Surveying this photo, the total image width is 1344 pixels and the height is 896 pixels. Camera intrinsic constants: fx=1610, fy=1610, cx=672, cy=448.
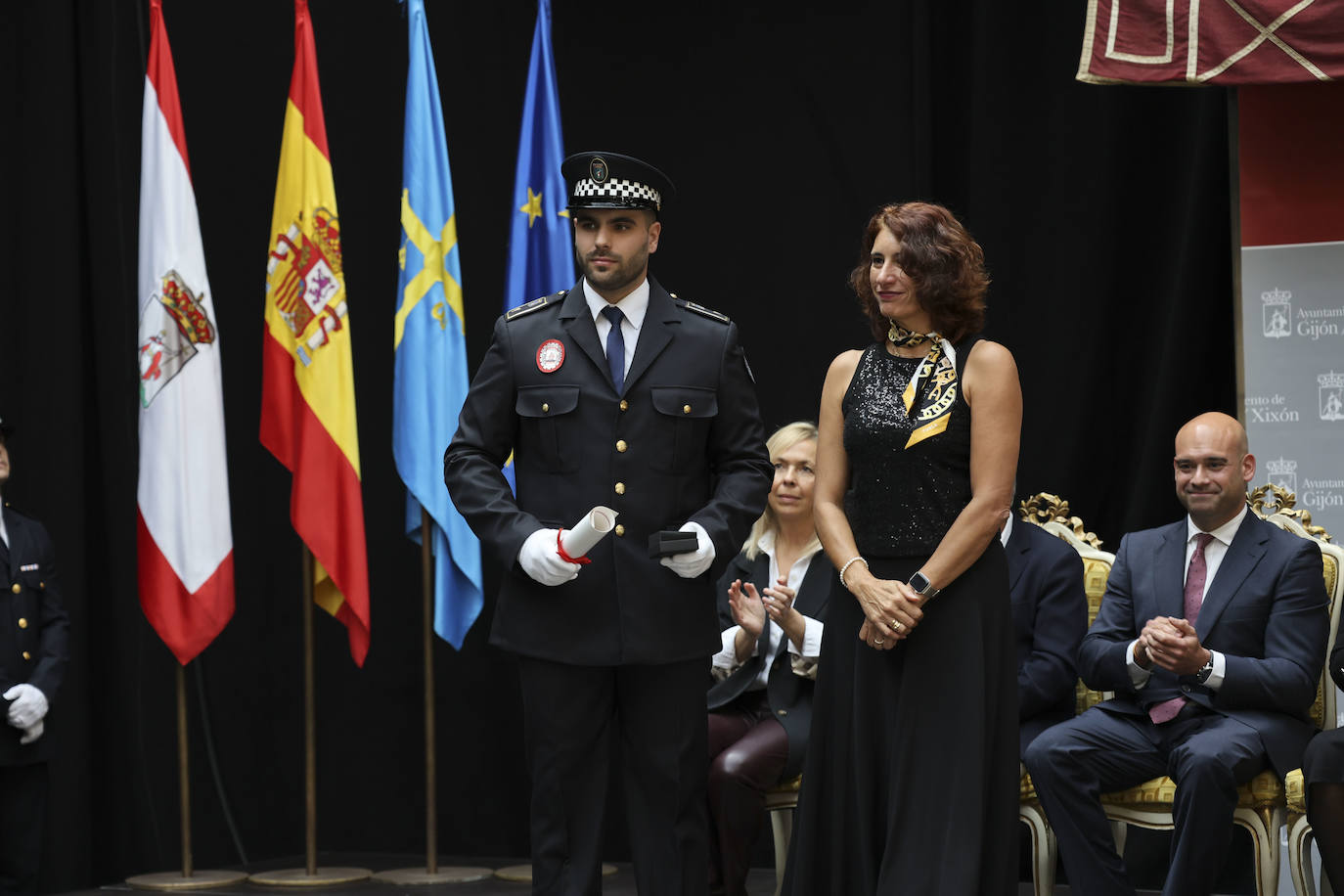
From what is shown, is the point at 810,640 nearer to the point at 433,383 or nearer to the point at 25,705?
the point at 433,383

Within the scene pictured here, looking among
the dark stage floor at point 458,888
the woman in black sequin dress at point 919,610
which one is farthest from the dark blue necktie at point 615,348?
the dark stage floor at point 458,888

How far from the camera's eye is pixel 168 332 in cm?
487

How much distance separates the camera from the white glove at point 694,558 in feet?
10.1

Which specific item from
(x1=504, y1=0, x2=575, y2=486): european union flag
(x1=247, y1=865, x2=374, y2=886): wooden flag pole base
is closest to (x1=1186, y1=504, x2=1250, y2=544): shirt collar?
(x1=504, y1=0, x2=575, y2=486): european union flag

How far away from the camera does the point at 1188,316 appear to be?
193 inches

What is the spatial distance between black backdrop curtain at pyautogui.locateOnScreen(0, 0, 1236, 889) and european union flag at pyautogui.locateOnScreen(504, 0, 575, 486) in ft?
2.03

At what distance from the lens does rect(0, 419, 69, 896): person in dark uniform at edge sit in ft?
14.4

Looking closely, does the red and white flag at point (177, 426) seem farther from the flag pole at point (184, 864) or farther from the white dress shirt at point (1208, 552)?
the white dress shirt at point (1208, 552)

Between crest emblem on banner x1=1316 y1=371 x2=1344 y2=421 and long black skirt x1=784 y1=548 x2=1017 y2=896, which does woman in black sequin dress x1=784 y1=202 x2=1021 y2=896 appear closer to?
long black skirt x1=784 y1=548 x2=1017 y2=896

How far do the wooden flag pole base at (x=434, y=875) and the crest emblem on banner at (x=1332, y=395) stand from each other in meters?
2.85

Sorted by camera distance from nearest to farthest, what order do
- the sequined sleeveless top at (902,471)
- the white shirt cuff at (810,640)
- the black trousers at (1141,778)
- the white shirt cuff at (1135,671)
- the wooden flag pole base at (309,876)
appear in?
the sequined sleeveless top at (902,471), the black trousers at (1141,778), the white shirt cuff at (1135,671), the white shirt cuff at (810,640), the wooden flag pole base at (309,876)

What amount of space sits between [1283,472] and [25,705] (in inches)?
139

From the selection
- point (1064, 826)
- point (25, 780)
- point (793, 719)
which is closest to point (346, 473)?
point (25, 780)

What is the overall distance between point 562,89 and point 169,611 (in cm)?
232
